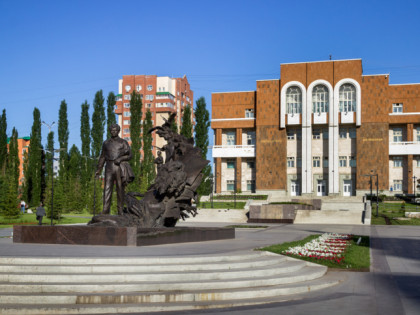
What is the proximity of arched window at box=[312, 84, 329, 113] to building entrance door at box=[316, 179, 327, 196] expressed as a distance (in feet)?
27.7

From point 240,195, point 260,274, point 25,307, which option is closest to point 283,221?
point 240,195

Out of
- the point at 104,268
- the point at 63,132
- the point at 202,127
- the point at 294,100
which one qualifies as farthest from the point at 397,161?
the point at 104,268

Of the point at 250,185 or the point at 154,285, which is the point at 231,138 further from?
the point at 154,285

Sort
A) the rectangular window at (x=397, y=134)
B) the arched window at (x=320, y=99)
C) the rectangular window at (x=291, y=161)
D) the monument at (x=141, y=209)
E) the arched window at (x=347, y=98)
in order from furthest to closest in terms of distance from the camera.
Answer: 1. the rectangular window at (x=291, y=161)
2. the rectangular window at (x=397, y=134)
3. the arched window at (x=320, y=99)
4. the arched window at (x=347, y=98)
5. the monument at (x=141, y=209)

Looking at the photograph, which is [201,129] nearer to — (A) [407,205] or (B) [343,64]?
(B) [343,64]

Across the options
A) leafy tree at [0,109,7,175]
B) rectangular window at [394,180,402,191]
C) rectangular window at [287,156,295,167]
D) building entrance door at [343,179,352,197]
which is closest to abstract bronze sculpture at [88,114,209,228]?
leafy tree at [0,109,7,175]

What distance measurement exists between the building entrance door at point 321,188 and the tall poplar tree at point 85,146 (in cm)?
2658

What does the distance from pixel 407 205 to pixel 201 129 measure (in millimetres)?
22099

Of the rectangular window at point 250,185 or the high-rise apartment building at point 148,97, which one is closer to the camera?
the rectangular window at point 250,185

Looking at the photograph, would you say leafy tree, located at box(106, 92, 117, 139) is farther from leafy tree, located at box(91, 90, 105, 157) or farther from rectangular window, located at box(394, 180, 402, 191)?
rectangular window, located at box(394, 180, 402, 191)

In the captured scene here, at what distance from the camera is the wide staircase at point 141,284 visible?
7.02 m

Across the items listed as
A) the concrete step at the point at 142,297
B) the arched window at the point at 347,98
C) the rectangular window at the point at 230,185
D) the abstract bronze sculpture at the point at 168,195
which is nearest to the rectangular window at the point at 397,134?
the arched window at the point at 347,98

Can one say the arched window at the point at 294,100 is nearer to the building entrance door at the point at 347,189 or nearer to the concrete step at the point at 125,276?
the building entrance door at the point at 347,189

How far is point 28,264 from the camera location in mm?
8516
